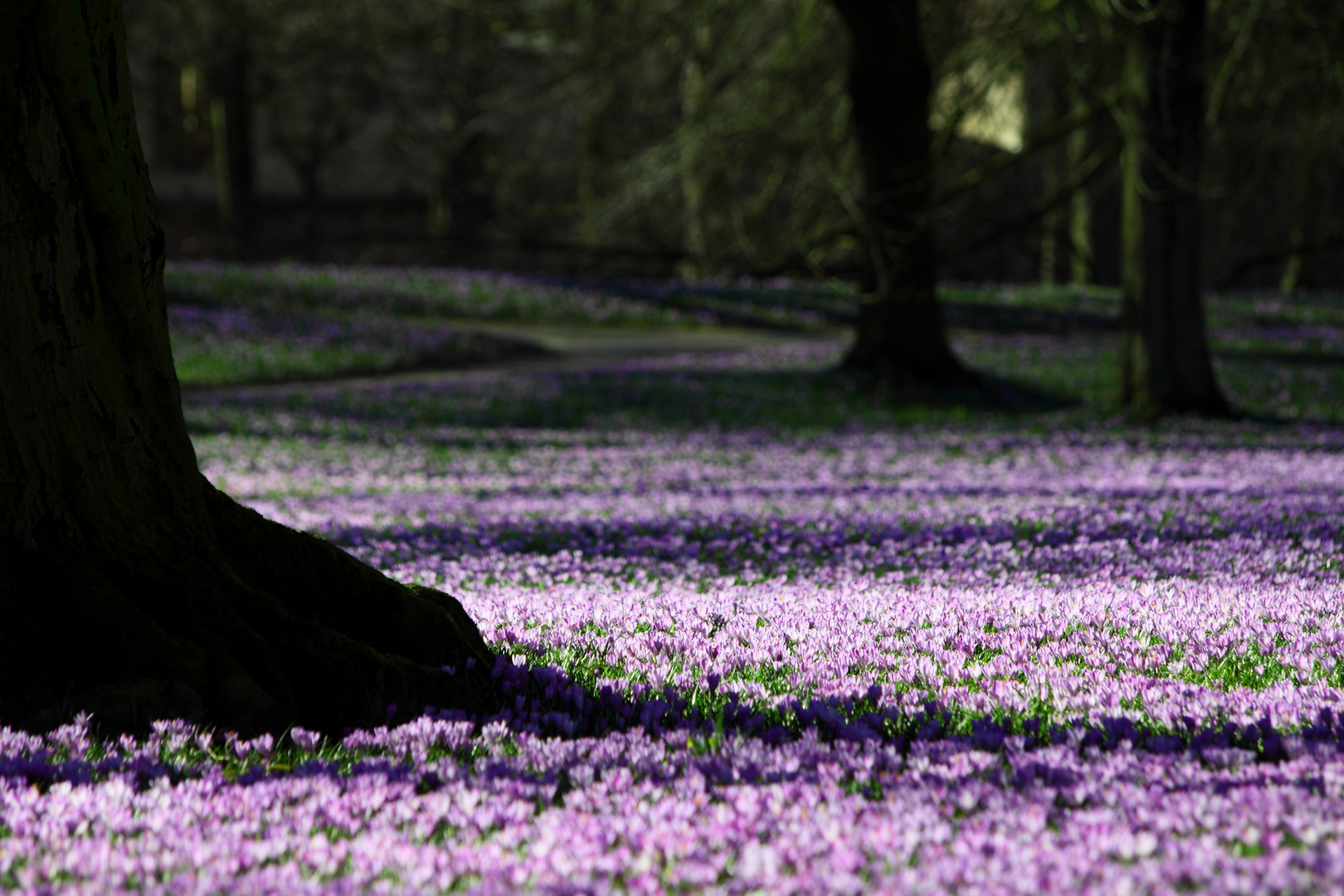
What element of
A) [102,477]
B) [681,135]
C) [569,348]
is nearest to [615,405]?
[681,135]

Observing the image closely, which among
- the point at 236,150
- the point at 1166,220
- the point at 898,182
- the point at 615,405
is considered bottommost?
the point at 615,405

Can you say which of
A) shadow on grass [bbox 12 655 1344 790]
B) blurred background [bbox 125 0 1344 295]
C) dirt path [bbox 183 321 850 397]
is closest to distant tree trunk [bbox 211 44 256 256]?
blurred background [bbox 125 0 1344 295]

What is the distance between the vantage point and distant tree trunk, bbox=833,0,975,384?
15.5 meters

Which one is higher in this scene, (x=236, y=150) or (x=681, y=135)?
(x=236, y=150)

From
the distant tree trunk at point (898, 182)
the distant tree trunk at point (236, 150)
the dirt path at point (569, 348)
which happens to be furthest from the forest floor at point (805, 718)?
the distant tree trunk at point (236, 150)

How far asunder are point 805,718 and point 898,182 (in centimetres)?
1342

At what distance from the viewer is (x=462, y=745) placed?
10.6ft

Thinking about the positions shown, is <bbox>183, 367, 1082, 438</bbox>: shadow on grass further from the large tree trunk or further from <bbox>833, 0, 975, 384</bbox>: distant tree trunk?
the large tree trunk

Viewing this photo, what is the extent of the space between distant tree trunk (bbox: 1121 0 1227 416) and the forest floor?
3646 millimetres

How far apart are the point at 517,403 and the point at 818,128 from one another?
19.8 ft

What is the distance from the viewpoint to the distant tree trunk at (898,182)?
611 inches

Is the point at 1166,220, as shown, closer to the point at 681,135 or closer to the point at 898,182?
the point at 898,182

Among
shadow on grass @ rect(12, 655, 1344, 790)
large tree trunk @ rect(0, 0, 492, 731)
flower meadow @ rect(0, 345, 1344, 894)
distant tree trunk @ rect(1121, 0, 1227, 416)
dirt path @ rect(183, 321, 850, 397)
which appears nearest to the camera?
flower meadow @ rect(0, 345, 1344, 894)

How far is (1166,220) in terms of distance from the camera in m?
13.5
